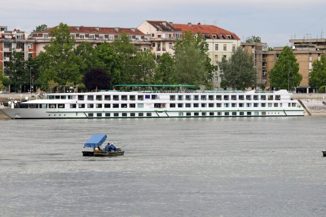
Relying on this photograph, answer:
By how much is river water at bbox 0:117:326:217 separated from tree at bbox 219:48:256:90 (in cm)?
7214

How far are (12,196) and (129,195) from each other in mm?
6350

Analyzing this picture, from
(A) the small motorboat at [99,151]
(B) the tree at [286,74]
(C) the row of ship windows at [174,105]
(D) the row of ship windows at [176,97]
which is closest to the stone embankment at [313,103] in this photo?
(B) the tree at [286,74]

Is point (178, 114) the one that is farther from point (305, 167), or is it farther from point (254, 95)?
point (305, 167)

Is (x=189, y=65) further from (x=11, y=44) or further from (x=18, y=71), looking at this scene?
(x=11, y=44)

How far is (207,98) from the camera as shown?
146125 millimetres

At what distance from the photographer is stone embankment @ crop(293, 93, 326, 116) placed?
542 ft

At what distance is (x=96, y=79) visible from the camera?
6166 inches

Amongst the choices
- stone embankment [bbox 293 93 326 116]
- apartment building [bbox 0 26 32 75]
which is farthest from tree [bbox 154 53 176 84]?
apartment building [bbox 0 26 32 75]

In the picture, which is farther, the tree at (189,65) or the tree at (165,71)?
the tree at (165,71)

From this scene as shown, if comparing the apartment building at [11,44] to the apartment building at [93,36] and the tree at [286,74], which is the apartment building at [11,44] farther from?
the tree at [286,74]

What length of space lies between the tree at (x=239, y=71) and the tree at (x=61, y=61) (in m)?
30.1

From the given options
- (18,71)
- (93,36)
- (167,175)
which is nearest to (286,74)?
(93,36)

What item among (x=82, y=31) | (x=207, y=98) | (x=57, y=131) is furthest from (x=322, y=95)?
(x=57, y=131)

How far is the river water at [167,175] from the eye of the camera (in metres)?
52.0
